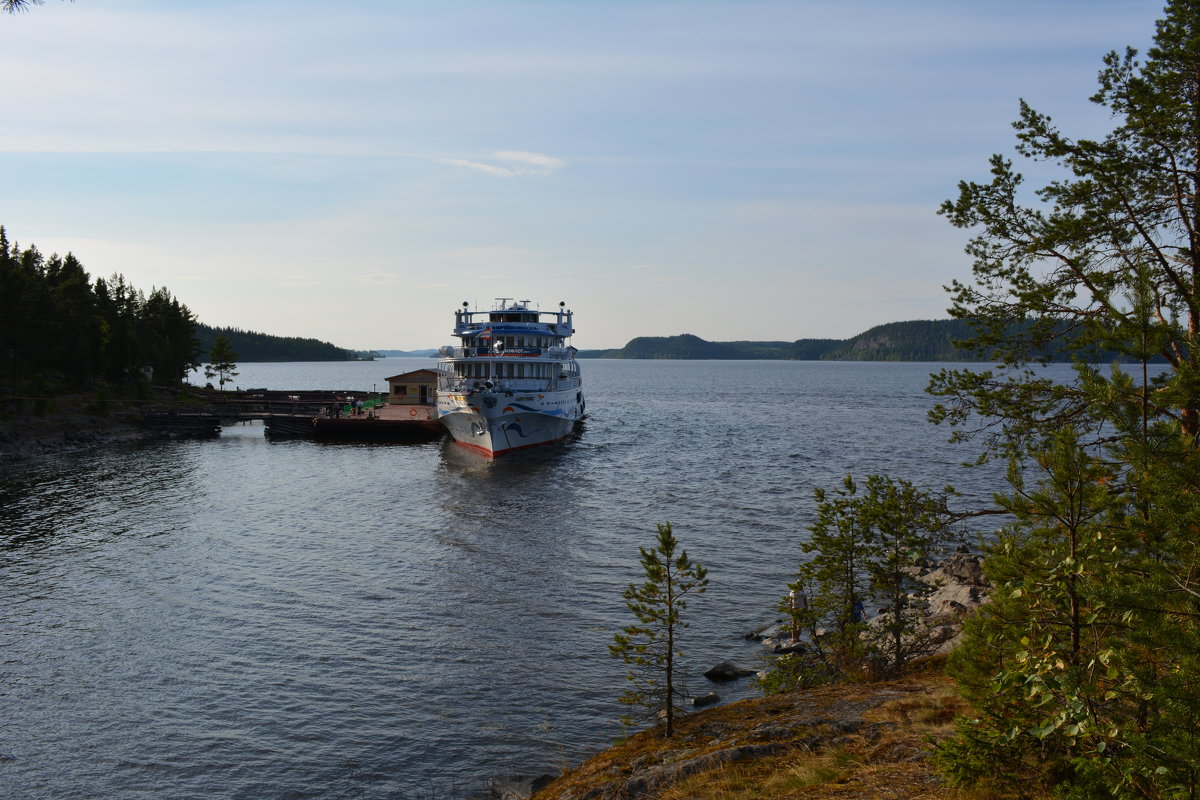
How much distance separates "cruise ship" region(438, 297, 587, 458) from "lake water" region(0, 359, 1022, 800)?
6.11 m

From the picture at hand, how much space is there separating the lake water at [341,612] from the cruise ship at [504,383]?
240 inches

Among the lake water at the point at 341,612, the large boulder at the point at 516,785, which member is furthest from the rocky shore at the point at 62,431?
the large boulder at the point at 516,785

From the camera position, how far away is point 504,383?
59.0 meters

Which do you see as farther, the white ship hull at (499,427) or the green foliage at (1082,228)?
the white ship hull at (499,427)

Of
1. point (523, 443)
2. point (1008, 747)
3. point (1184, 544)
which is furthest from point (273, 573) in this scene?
point (523, 443)

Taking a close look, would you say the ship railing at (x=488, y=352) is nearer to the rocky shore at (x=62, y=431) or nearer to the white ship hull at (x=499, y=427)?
the white ship hull at (x=499, y=427)

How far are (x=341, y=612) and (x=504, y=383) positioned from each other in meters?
36.0

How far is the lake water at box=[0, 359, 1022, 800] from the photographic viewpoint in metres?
15.7

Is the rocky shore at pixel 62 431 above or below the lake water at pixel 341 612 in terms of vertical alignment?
above

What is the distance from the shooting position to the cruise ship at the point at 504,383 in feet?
188

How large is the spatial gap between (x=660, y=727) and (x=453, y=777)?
4.16 m

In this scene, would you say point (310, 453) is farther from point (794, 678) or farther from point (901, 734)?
point (901, 734)

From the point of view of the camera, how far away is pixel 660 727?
15.0 meters

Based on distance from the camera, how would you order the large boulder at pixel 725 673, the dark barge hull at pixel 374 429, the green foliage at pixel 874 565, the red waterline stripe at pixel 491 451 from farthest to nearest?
the dark barge hull at pixel 374 429 → the red waterline stripe at pixel 491 451 → the large boulder at pixel 725 673 → the green foliage at pixel 874 565
